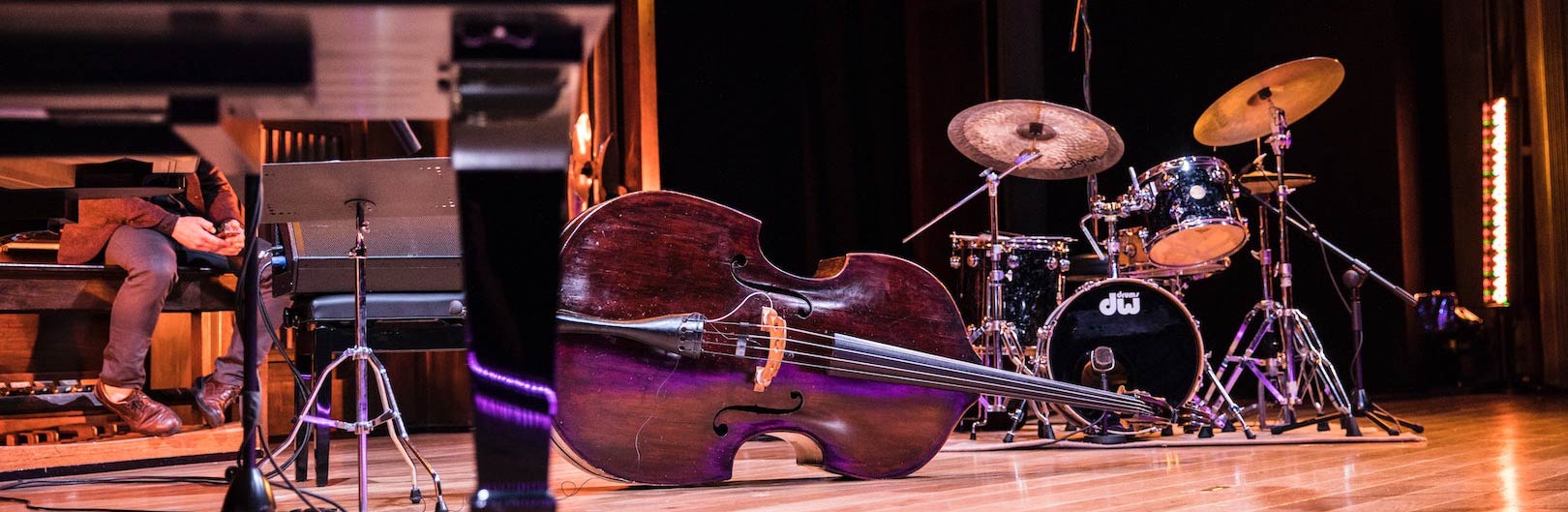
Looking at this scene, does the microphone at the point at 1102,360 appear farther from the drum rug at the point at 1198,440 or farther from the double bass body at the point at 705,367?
the double bass body at the point at 705,367

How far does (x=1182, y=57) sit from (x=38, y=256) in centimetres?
554

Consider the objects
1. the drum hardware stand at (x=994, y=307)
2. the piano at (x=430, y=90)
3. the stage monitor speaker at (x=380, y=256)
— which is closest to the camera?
the piano at (x=430, y=90)

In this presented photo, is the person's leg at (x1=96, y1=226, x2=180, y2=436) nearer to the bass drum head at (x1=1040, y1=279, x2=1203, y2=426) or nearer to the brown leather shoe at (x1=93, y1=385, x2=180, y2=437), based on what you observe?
the brown leather shoe at (x1=93, y1=385, x2=180, y2=437)

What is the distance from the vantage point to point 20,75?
0.74m

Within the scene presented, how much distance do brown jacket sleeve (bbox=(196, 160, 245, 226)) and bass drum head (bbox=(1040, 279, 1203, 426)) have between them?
2.97 meters

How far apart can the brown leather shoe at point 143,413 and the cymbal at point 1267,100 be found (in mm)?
3886

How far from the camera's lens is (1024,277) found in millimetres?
4715

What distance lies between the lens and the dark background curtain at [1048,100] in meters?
5.76

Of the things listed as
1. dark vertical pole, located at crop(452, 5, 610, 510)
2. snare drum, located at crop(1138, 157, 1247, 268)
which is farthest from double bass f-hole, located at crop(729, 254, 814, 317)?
dark vertical pole, located at crop(452, 5, 610, 510)

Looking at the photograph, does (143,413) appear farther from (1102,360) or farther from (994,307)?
(1102,360)

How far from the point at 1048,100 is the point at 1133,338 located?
2.55 meters

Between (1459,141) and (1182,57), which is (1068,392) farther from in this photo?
(1459,141)

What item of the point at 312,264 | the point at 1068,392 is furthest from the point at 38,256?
the point at 1068,392

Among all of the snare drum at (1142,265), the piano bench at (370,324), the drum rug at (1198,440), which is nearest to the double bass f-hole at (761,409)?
the piano bench at (370,324)
